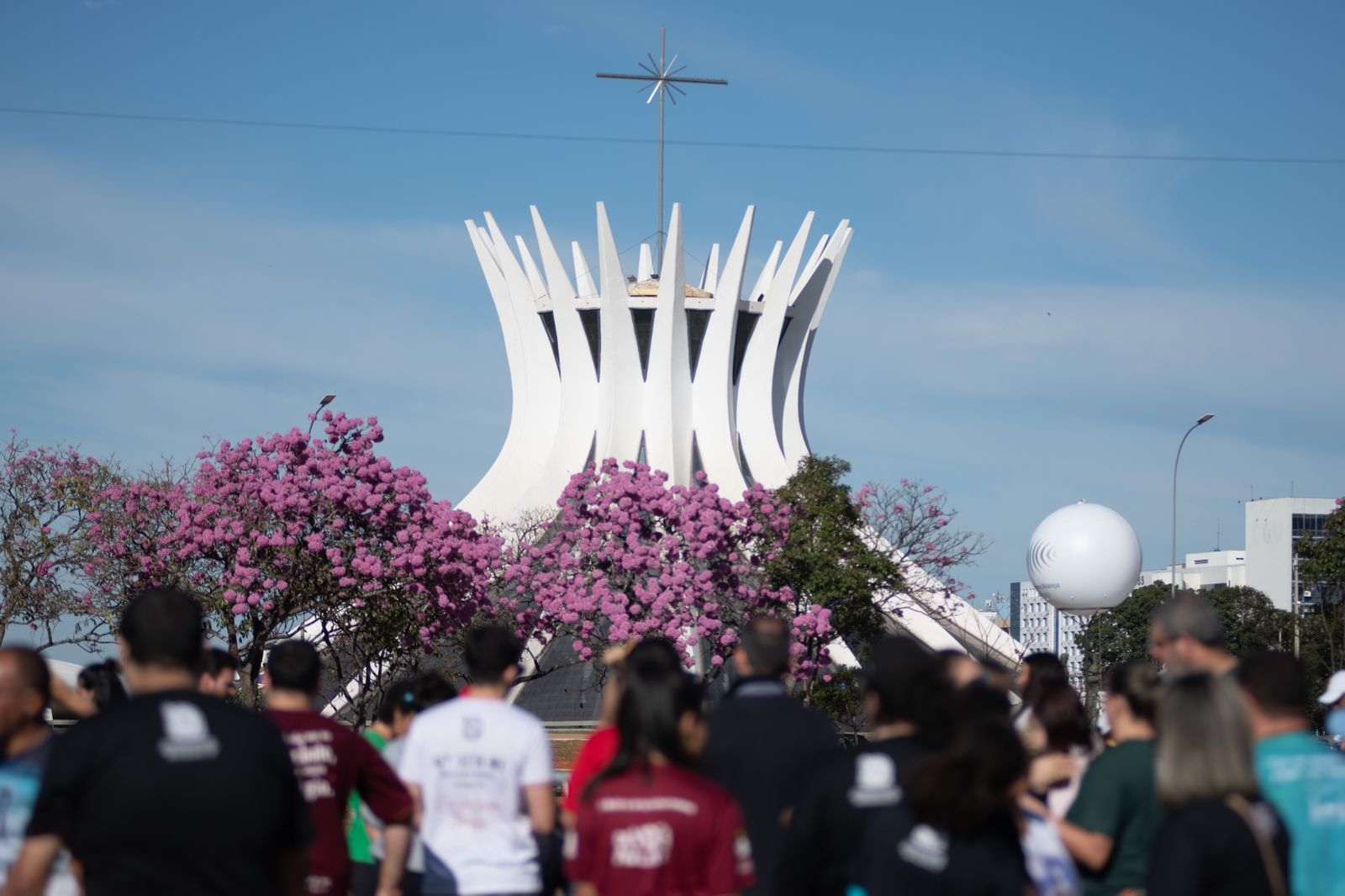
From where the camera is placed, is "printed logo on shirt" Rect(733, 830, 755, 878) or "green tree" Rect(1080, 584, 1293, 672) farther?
"green tree" Rect(1080, 584, 1293, 672)

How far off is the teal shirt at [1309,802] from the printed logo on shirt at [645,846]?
1.93 m

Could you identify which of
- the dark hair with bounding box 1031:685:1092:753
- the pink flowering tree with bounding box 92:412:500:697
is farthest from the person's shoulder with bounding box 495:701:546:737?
the pink flowering tree with bounding box 92:412:500:697

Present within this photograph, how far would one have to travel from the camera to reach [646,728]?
538 centimetres

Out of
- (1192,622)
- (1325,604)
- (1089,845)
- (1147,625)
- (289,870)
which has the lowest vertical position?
(1147,625)

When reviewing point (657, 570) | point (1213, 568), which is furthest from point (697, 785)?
point (1213, 568)

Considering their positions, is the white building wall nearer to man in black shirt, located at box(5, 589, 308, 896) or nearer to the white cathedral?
the white cathedral

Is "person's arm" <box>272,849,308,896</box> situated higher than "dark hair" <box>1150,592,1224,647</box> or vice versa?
"dark hair" <box>1150,592,1224,647</box>

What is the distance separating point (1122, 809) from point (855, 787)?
1.40m

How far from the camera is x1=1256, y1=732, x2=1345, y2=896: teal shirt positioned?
5.61 metres

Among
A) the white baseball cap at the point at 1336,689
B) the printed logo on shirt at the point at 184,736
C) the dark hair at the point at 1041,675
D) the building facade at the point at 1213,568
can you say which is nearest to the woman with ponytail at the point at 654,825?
the printed logo on shirt at the point at 184,736

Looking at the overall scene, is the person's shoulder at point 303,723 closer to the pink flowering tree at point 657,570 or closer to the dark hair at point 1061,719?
the dark hair at point 1061,719

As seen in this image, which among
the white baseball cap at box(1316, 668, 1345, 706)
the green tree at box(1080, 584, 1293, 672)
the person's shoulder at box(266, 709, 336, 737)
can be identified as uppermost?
the person's shoulder at box(266, 709, 336, 737)

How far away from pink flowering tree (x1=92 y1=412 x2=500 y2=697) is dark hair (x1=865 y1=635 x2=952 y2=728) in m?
21.7

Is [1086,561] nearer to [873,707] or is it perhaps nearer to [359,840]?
[359,840]
